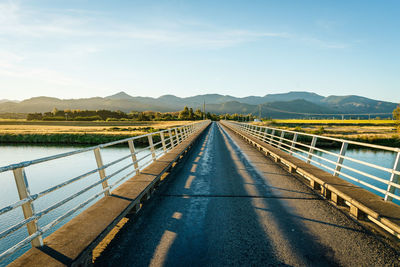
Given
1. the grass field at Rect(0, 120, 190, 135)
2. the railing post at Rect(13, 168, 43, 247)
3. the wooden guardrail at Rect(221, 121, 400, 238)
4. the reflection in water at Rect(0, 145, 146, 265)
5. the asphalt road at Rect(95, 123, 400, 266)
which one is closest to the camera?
the railing post at Rect(13, 168, 43, 247)

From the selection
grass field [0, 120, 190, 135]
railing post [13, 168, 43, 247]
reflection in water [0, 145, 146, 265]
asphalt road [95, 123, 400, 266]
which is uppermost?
railing post [13, 168, 43, 247]

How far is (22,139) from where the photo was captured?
1916 inches

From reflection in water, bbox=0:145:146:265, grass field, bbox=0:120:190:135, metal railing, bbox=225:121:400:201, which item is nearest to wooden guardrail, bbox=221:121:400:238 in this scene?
metal railing, bbox=225:121:400:201

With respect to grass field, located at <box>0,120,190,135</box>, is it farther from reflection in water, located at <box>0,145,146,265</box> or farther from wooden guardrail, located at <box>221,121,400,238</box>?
wooden guardrail, located at <box>221,121,400,238</box>

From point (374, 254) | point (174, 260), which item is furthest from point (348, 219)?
point (174, 260)

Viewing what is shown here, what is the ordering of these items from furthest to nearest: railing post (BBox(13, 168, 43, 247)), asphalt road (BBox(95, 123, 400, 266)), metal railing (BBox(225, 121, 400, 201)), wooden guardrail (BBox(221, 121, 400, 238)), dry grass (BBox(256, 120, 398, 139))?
dry grass (BBox(256, 120, 398, 139))
metal railing (BBox(225, 121, 400, 201))
wooden guardrail (BBox(221, 121, 400, 238))
asphalt road (BBox(95, 123, 400, 266))
railing post (BBox(13, 168, 43, 247))

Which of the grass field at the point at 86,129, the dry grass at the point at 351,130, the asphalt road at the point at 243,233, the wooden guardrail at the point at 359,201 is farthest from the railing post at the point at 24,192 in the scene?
the dry grass at the point at 351,130

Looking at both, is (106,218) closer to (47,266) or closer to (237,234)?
(47,266)

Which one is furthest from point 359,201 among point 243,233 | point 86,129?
point 86,129

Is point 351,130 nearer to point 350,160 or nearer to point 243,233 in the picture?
point 350,160

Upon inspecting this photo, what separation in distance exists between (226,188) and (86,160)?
25.0 m

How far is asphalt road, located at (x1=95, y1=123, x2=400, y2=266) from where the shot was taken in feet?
10.5

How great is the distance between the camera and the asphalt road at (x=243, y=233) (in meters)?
3.20

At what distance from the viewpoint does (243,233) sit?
3.92m
